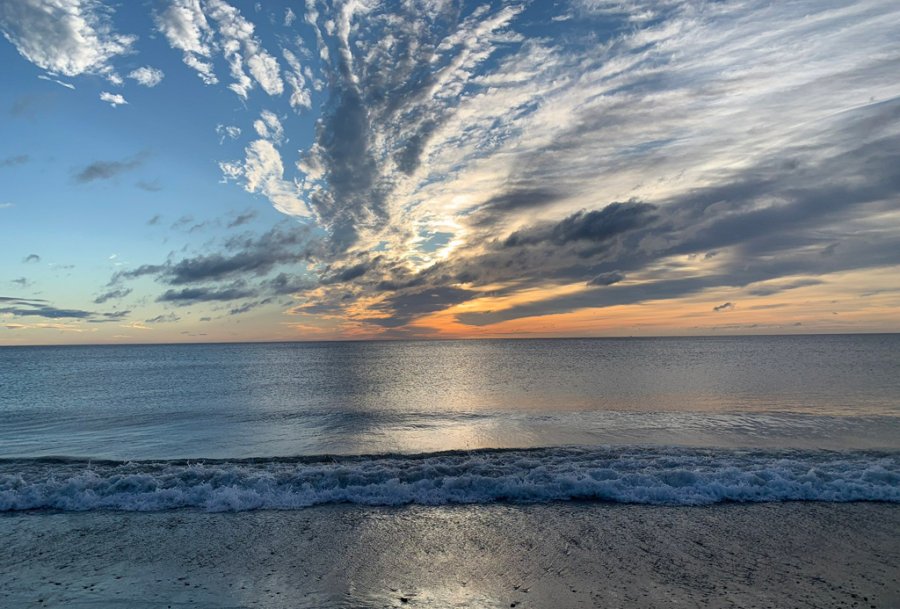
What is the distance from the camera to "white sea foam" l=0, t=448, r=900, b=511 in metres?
12.7

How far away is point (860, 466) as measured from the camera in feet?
47.5

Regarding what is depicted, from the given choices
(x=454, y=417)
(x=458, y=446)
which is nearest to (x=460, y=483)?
(x=458, y=446)

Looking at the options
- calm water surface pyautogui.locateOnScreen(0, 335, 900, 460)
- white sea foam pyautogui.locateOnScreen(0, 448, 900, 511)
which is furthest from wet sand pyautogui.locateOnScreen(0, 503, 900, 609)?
calm water surface pyautogui.locateOnScreen(0, 335, 900, 460)

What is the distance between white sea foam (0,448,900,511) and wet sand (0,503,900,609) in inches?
25.7

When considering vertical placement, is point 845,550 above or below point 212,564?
below

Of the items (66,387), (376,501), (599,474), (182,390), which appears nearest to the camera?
(376,501)

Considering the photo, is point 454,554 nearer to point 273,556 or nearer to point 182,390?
point 273,556

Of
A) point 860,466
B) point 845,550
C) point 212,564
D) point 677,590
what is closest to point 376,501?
point 212,564

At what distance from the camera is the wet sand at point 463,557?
782cm

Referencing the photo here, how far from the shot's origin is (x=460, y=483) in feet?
44.2

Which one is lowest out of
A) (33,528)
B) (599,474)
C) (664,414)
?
(664,414)

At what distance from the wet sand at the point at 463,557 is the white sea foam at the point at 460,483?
65cm

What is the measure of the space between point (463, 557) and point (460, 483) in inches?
165

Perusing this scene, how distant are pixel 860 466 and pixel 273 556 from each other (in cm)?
1711
